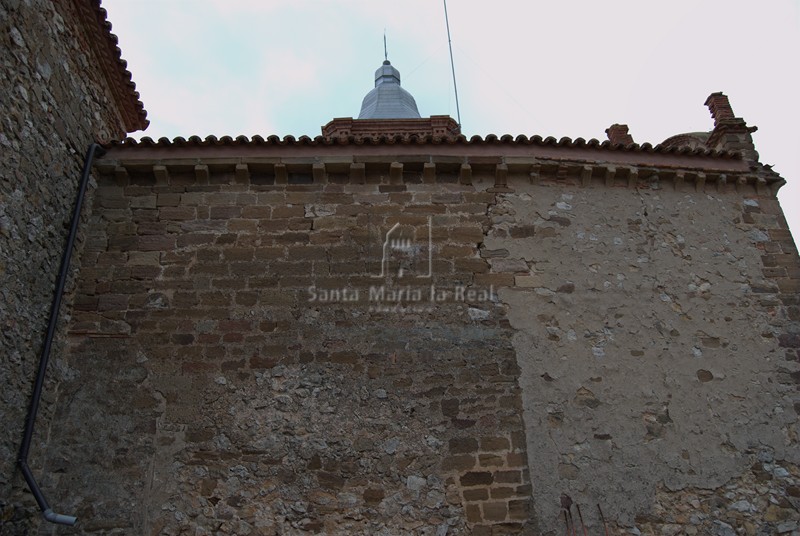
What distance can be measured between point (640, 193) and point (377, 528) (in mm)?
4383

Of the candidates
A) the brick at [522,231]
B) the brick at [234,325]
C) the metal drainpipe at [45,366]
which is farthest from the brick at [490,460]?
the metal drainpipe at [45,366]

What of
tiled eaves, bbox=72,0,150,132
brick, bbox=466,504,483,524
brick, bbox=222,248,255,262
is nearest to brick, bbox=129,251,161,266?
brick, bbox=222,248,255,262

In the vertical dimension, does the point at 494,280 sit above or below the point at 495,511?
above

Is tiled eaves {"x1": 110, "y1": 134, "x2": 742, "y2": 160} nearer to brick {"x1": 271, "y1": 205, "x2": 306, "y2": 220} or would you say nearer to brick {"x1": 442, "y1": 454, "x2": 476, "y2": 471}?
brick {"x1": 271, "y1": 205, "x2": 306, "y2": 220}

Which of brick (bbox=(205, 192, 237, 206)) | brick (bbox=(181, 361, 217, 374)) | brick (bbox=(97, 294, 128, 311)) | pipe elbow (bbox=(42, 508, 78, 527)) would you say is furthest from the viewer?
brick (bbox=(205, 192, 237, 206))

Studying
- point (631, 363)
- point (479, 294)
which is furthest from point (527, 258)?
point (631, 363)

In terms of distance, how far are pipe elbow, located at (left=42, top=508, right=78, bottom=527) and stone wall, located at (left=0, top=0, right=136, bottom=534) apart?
0.69ft

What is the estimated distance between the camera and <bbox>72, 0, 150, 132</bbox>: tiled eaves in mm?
6109

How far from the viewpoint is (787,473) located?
528 cm

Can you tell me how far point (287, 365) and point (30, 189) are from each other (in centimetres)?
260

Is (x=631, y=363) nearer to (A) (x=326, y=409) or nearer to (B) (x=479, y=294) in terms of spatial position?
(B) (x=479, y=294)

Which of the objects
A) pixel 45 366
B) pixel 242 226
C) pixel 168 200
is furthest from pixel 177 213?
pixel 45 366

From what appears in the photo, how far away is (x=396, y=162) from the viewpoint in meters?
6.19

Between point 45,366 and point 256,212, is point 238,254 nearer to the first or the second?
point 256,212
